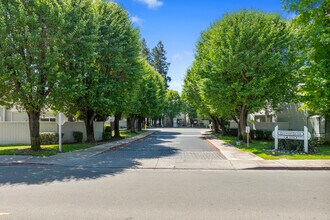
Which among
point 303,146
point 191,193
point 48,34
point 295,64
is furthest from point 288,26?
point 191,193

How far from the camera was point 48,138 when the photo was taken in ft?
71.1

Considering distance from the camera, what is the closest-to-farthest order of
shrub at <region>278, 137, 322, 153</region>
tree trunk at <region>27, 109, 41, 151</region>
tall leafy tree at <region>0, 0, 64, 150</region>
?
tall leafy tree at <region>0, 0, 64, 150</region> → tree trunk at <region>27, 109, 41, 151</region> → shrub at <region>278, 137, 322, 153</region>

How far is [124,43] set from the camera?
2203 centimetres

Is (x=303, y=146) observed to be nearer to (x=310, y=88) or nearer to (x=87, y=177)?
(x=310, y=88)

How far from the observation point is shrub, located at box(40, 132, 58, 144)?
2145cm

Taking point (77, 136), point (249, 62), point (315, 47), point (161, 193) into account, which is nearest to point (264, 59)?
point (249, 62)

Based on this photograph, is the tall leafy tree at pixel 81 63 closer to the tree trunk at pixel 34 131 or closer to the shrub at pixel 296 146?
the tree trunk at pixel 34 131

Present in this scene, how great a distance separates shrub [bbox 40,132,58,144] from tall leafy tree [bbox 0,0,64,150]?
5738 mm

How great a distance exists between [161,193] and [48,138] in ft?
55.2

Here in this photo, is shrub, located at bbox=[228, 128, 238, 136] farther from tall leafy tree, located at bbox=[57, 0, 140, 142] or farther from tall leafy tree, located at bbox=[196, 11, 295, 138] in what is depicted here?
tall leafy tree, located at bbox=[57, 0, 140, 142]

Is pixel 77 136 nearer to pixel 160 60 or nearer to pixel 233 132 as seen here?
pixel 233 132

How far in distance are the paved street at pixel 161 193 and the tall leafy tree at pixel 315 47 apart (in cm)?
764

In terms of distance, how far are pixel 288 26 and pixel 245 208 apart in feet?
62.1

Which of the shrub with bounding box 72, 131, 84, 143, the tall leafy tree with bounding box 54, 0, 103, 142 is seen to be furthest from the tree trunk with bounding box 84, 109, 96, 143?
the shrub with bounding box 72, 131, 84, 143
